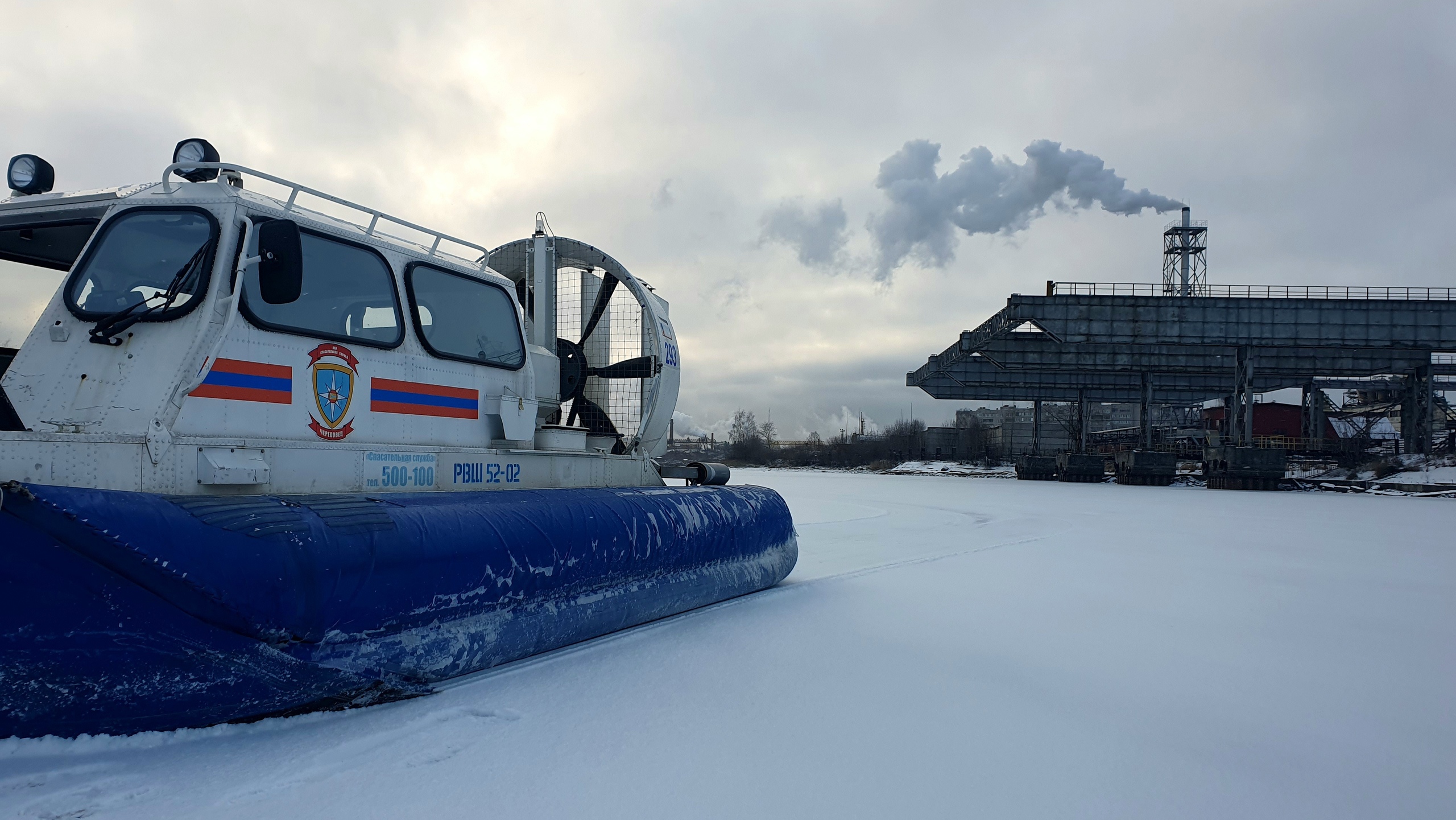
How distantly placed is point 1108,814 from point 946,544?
5989mm

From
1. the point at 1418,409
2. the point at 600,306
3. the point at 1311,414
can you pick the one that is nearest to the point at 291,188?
the point at 600,306

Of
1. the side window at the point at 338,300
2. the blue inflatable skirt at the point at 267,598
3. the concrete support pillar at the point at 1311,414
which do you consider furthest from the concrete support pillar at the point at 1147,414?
the side window at the point at 338,300

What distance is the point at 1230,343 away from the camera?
78.0ft

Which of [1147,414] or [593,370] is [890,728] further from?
[1147,414]

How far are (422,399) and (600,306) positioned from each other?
1.93 meters

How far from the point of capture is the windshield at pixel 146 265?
8.36ft

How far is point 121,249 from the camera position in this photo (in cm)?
265

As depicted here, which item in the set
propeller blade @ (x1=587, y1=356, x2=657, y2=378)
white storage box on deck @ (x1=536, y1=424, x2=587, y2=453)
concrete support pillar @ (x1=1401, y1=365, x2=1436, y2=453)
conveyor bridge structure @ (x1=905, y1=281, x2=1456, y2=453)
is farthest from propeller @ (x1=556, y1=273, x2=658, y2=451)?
concrete support pillar @ (x1=1401, y1=365, x2=1436, y2=453)

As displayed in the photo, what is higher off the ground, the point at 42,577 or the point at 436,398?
the point at 436,398

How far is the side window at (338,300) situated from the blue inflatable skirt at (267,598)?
2.22 feet

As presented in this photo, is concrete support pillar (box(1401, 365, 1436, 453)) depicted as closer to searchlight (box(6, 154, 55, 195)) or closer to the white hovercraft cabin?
the white hovercraft cabin

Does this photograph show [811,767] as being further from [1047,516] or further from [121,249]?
[1047,516]

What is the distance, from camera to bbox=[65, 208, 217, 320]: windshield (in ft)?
8.36

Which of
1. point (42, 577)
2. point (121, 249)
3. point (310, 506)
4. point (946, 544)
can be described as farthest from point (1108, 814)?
point (946, 544)
